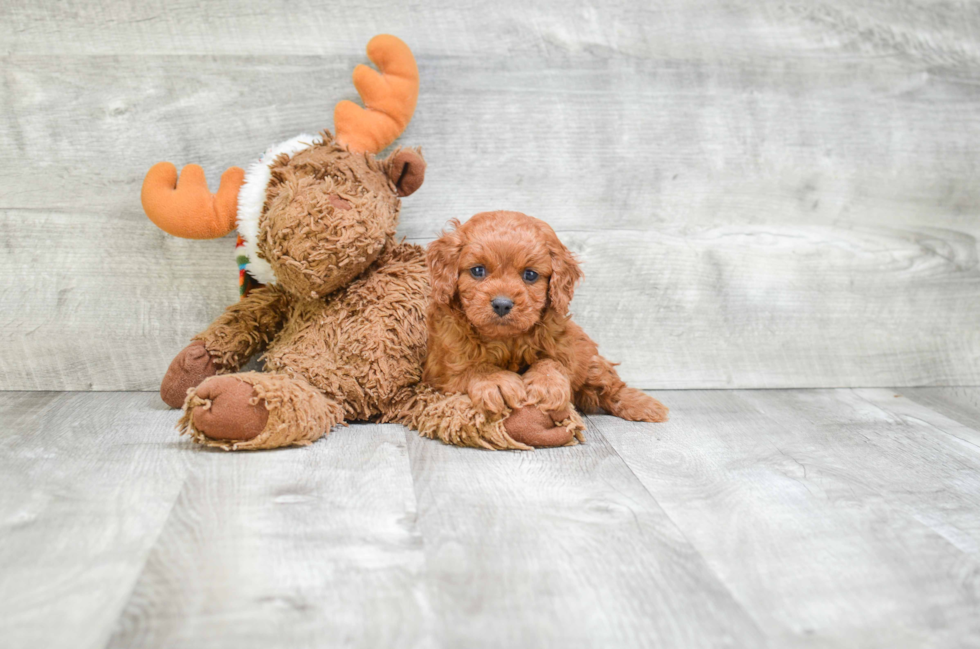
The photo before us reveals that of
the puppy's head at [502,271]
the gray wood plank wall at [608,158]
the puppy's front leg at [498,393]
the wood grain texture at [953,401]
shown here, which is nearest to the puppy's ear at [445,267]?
the puppy's head at [502,271]

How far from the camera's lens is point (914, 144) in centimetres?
162

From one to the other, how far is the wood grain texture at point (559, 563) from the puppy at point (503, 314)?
0.12 metres

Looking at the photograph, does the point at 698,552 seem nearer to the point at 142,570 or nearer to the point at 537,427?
the point at 537,427

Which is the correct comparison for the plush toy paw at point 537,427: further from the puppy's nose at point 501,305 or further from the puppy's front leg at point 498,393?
the puppy's nose at point 501,305

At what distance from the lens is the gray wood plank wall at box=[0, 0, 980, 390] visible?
1.42 m

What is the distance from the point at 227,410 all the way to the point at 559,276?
20.3 inches

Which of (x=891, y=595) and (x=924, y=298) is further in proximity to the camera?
(x=924, y=298)

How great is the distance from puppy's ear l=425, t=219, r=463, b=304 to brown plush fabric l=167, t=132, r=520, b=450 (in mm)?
146

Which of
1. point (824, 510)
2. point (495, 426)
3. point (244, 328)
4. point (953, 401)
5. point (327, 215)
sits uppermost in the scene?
point (327, 215)

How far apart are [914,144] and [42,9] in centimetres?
171

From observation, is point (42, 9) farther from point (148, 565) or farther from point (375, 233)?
point (148, 565)

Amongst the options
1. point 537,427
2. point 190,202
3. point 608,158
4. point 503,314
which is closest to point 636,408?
point 537,427

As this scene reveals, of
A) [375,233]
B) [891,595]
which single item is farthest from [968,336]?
[375,233]

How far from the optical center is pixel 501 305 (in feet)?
3.67
